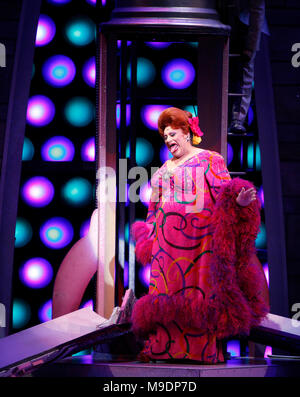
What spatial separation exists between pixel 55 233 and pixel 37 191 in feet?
0.80

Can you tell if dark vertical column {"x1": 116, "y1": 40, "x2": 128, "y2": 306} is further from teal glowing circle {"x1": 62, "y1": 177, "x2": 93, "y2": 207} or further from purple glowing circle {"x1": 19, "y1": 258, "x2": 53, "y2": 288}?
purple glowing circle {"x1": 19, "y1": 258, "x2": 53, "y2": 288}

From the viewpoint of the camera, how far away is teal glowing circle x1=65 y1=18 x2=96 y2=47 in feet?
9.68

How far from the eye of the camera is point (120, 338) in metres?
2.38

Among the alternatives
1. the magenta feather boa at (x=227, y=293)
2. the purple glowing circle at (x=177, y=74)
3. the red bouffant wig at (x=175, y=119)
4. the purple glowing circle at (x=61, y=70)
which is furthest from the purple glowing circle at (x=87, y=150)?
the magenta feather boa at (x=227, y=293)

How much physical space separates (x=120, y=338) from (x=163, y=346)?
313 mm

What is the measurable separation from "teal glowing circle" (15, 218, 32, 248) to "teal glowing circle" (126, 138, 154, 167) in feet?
2.39

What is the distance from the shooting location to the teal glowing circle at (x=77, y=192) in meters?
2.94

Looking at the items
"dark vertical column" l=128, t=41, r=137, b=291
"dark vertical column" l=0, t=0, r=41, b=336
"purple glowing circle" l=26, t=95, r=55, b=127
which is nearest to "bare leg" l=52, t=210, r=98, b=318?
"dark vertical column" l=128, t=41, r=137, b=291

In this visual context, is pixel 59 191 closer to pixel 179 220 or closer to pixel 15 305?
pixel 15 305

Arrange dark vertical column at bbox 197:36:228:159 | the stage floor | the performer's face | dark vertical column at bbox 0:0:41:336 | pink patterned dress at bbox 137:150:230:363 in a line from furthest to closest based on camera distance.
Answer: dark vertical column at bbox 0:0:41:336
dark vertical column at bbox 197:36:228:159
the performer's face
pink patterned dress at bbox 137:150:230:363
the stage floor

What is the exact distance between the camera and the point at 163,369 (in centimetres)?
197

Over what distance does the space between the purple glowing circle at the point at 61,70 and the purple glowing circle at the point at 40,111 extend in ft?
0.34

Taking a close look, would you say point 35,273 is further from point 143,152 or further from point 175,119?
point 175,119
